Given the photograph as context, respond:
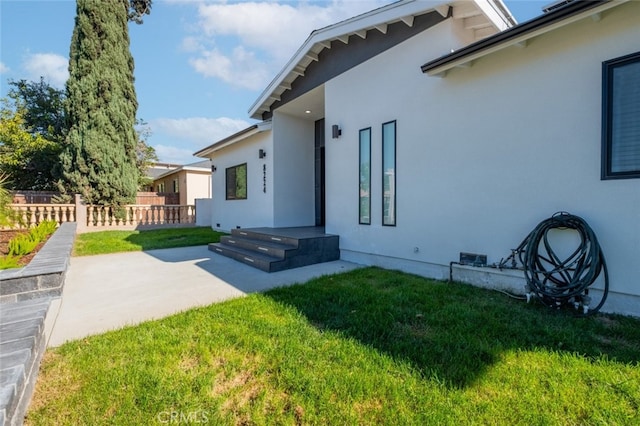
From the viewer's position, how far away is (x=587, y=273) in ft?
11.5

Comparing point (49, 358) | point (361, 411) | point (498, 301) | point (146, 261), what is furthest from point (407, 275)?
point (146, 261)

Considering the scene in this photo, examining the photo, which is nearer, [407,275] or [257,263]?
[407,275]

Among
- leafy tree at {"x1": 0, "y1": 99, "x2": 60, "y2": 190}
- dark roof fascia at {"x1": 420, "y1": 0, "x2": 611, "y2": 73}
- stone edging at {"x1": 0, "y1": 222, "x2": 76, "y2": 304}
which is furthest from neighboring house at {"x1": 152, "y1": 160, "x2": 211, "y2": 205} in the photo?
dark roof fascia at {"x1": 420, "y1": 0, "x2": 611, "y2": 73}

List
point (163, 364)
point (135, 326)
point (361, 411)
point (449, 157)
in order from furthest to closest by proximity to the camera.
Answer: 1. point (449, 157)
2. point (135, 326)
3. point (163, 364)
4. point (361, 411)

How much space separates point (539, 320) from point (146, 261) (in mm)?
7517

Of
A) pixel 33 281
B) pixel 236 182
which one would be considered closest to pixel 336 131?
pixel 236 182

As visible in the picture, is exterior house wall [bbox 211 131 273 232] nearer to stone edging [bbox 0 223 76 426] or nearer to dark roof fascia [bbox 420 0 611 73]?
stone edging [bbox 0 223 76 426]

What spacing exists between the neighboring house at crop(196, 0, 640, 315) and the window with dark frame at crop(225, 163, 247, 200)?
3782mm

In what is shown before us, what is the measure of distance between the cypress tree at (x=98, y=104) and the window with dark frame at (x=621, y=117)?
51.0ft

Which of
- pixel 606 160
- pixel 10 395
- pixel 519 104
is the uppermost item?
pixel 519 104

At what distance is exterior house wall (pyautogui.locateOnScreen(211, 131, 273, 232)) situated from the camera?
32.1 feet

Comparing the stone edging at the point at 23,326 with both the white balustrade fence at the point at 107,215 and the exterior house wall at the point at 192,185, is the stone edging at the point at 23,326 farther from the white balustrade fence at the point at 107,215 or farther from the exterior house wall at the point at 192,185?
the exterior house wall at the point at 192,185

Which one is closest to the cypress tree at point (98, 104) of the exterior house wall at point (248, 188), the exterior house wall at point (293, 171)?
the exterior house wall at point (248, 188)

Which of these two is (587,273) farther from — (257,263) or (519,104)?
(257,263)
